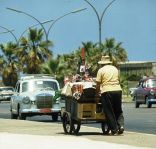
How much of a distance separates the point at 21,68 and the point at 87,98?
219 ft

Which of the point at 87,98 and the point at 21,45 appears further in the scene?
the point at 21,45

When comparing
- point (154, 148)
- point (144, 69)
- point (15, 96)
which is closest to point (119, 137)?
point (154, 148)

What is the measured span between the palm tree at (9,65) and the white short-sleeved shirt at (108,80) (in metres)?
73.8

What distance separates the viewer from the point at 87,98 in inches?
702

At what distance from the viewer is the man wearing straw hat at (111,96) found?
1733 cm

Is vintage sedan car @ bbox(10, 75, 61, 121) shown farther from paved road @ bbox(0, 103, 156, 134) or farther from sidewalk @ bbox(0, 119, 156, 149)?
sidewalk @ bbox(0, 119, 156, 149)

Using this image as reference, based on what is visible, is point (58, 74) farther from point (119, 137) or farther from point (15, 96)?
point (119, 137)

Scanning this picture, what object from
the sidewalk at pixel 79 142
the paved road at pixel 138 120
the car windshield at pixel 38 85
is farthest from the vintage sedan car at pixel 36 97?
the sidewalk at pixel 79 142

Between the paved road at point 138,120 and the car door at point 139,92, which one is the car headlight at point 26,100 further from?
the car door at point 139,92

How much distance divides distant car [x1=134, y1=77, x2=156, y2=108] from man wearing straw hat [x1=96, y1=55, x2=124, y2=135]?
2569cm

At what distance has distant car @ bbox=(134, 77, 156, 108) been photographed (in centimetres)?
4322

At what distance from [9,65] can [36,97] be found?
2547 inches

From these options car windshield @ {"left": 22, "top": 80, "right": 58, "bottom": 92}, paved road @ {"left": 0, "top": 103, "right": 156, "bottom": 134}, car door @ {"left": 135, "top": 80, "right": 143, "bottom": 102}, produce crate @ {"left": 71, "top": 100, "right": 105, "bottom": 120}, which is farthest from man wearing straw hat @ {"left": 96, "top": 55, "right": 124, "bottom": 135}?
car door @ {"left": 135, "top": 80, "right": 143, "bottom": 102}

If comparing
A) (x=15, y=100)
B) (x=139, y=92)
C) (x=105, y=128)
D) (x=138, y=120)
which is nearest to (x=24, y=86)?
(x=15, y=100)
